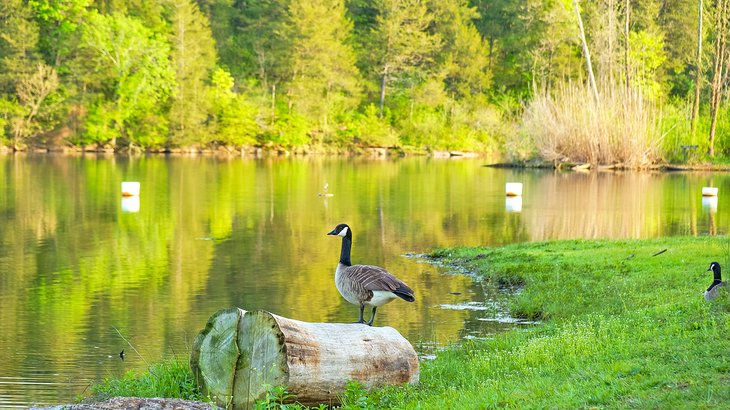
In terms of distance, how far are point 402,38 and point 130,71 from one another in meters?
28.8

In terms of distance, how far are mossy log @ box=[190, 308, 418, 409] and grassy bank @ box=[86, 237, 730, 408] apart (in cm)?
29

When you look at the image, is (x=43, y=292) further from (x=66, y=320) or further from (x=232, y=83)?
(x=232, y=83)

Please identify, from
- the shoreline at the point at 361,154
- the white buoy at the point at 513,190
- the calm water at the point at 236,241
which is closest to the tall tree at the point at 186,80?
the shoreline at the point at 361,154

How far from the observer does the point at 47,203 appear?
130 feet

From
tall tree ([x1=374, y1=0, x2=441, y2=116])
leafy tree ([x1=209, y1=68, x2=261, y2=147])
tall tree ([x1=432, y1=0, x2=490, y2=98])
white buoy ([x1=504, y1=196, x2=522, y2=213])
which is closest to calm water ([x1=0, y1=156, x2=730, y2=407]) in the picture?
white buoy ([x1=504, y1=196, x2=522, y2=213])

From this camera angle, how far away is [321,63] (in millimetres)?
99062

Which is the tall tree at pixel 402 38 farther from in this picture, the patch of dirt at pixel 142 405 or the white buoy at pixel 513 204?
the patch of dirt at pixel 142 405

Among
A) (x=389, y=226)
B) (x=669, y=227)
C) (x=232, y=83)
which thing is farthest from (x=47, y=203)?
(x=232, y=83)

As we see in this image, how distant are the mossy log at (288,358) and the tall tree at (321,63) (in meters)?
87.0

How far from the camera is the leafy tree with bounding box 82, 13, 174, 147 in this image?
8944cm

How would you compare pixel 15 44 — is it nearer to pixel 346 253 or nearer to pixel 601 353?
pixel 346 253

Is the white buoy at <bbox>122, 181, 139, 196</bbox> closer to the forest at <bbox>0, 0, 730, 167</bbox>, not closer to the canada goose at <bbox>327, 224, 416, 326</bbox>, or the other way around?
the canada goose at <bbox>327, 224, 416, 326</bbox>

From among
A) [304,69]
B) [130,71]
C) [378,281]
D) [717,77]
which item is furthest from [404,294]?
[304,69]

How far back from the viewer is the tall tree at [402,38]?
10469 centimetres
